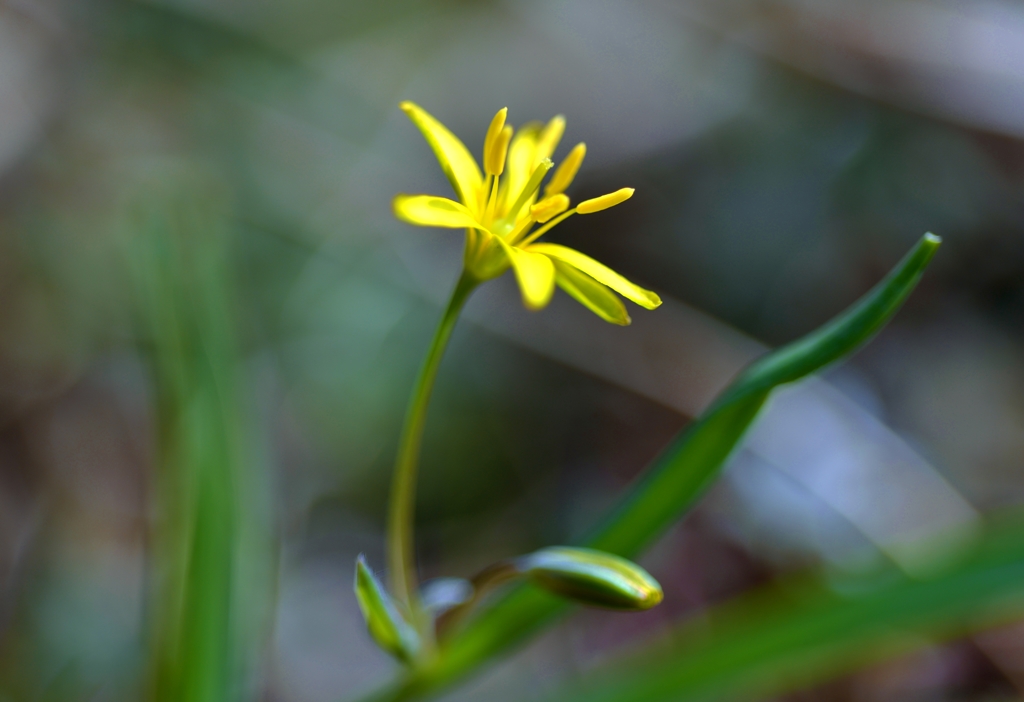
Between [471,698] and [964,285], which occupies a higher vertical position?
[964,285]

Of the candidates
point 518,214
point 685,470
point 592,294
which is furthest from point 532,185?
point 685,470

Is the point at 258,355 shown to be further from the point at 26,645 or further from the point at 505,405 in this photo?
the point at 26,645

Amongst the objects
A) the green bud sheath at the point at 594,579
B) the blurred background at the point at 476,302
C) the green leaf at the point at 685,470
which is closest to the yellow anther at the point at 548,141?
the green leaf at the point at 685,470

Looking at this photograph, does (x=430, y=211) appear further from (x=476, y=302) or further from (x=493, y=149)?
(x=476, y=302)

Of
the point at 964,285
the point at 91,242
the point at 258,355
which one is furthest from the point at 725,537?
the point at 91,242

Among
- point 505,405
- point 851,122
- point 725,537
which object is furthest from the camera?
point 851,122

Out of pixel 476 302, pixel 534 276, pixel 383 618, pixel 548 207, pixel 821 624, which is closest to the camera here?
pixel 534 276

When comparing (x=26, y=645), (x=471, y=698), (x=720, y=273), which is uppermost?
(x=720, y=273)

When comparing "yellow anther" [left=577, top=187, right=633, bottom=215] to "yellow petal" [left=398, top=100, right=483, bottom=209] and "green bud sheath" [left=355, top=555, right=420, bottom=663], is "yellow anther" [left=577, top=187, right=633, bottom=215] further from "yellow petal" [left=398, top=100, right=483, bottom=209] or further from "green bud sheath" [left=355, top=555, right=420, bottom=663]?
"green bud sheath" [left=355, top=555, right=420, bottom=663]

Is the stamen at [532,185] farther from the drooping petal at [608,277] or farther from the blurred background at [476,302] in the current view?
the blurred background at [476,302]
